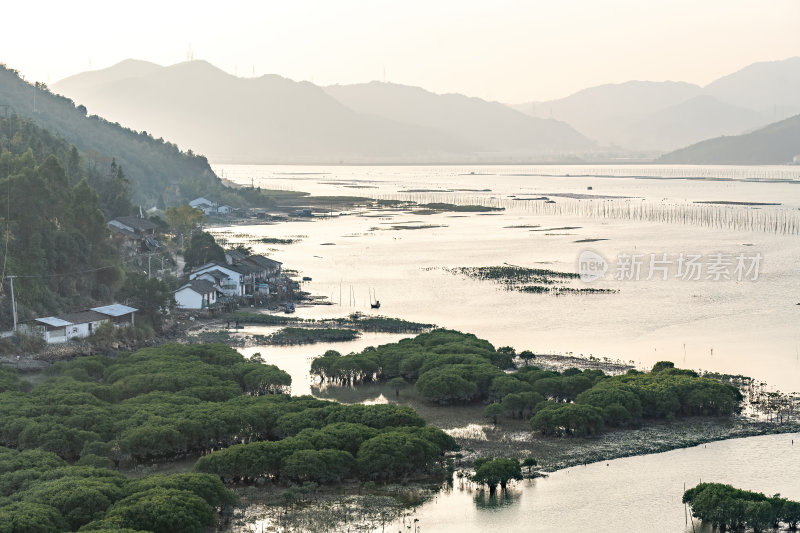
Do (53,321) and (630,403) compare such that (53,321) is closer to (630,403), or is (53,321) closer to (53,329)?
(53,329)

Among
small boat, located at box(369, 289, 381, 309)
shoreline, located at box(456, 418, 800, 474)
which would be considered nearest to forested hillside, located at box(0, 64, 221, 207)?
small boat, located at box(369, 289, 381, 309)

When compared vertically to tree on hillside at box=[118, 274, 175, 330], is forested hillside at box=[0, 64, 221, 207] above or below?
above

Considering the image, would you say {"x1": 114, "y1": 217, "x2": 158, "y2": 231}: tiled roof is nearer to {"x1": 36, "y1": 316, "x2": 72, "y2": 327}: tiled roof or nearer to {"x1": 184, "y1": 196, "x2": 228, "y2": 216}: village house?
{"x1": 36, "y1": 316, "x2": 72, "y2": 327}: tiled roof

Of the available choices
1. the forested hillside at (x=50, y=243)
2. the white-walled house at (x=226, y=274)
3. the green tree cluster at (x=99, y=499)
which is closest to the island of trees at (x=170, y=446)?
the green tree cluster at (x=99, y=499)

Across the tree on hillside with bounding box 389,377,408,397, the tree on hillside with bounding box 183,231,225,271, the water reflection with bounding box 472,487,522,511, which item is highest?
the tree on hillside with bounding box 183,231,225,271

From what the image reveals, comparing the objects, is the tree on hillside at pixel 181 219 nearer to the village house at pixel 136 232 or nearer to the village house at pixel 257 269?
the village house at pixel 136 232

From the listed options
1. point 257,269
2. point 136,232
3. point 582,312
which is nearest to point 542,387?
point 582,312
